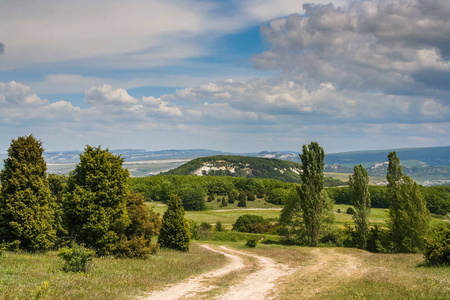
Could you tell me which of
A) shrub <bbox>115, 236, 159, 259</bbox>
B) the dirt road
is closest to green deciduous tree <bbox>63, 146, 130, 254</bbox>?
shrub <bbox>115, 236, 159, 259</bbox>

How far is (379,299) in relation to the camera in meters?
15.2

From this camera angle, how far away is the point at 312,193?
50.3 m

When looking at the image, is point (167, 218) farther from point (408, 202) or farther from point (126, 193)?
point (408, 202)

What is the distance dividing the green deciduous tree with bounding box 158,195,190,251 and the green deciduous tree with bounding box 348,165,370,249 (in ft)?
82.9

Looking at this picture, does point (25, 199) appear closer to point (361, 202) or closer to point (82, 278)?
point (82, 278)

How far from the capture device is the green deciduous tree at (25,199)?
25984 mm

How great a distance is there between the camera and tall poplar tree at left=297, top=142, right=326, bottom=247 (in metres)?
49.9

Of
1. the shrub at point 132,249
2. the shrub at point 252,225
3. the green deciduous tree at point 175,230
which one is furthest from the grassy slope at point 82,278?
the shrub at point 252,225

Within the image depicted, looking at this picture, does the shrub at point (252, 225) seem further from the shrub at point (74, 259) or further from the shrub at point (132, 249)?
the shrub at point (74, 259)

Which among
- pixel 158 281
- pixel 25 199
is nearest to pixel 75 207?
pixel 25 199

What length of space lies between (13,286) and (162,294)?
22.7 feet

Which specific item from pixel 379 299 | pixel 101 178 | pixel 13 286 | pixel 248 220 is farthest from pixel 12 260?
pixel 248 220

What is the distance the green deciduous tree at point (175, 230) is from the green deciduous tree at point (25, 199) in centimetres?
1616

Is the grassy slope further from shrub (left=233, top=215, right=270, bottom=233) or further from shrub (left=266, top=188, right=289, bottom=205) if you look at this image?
shrub (left=266, top=188, right=289, bottom=205)
